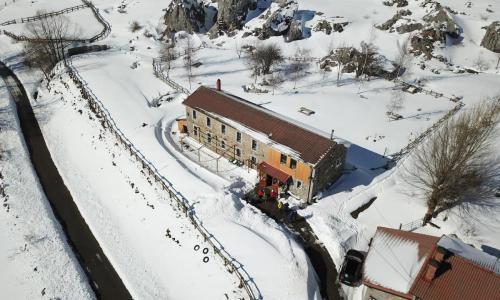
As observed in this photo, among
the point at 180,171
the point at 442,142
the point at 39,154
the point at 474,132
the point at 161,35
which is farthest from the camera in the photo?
the point at 161,35

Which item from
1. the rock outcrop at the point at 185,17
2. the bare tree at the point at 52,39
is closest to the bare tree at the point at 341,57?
the rock outcrop at the point at 185,17

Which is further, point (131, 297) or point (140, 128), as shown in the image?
point (140, 128)

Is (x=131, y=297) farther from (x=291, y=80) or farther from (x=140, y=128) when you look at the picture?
(x=291, y=80)

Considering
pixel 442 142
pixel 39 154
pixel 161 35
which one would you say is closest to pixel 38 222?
pixel 39 154

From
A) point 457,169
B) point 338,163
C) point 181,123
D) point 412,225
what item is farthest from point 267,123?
point 457,169

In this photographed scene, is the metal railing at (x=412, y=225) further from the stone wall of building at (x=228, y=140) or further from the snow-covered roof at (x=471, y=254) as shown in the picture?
the stone wall of building at (x=228, y=140)

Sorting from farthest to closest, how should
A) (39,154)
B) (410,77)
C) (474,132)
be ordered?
(410,77)
(39,154)
(474,132)
